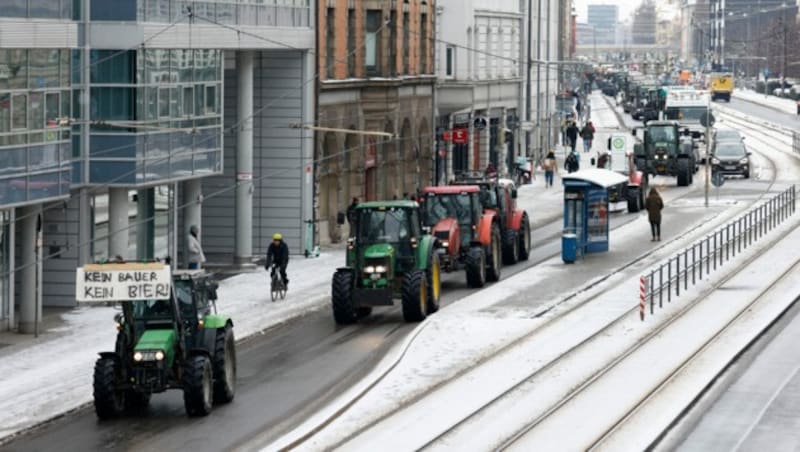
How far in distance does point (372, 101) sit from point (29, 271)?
25.2 meters

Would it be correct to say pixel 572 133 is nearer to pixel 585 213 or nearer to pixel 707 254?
pixel 585 213

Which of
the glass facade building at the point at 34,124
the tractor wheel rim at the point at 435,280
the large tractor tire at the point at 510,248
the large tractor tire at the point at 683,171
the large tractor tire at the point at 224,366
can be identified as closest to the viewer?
the large tractor tire at the point at 224,366

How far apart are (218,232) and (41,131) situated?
55.0 feet

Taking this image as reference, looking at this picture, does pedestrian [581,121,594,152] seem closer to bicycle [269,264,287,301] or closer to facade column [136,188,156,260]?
facade column [136,188,156,260]

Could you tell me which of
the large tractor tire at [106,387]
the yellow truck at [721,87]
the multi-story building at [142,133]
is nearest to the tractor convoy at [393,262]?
the multi-story building at [142,133]

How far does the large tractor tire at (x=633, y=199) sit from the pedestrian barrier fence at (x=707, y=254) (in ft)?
16.2

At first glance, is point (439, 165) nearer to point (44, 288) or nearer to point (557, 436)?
point (44, 288)

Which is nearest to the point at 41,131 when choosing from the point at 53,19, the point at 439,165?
the point at 53,19

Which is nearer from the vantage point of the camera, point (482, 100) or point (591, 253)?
point (591, 253)

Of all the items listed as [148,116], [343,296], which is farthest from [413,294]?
[148,116]

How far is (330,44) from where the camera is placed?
2378 inches

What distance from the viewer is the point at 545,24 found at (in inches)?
4222

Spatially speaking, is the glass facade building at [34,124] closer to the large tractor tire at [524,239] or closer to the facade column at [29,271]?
the facade column at [29,271]

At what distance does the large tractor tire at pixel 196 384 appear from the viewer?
2927 centimetres
